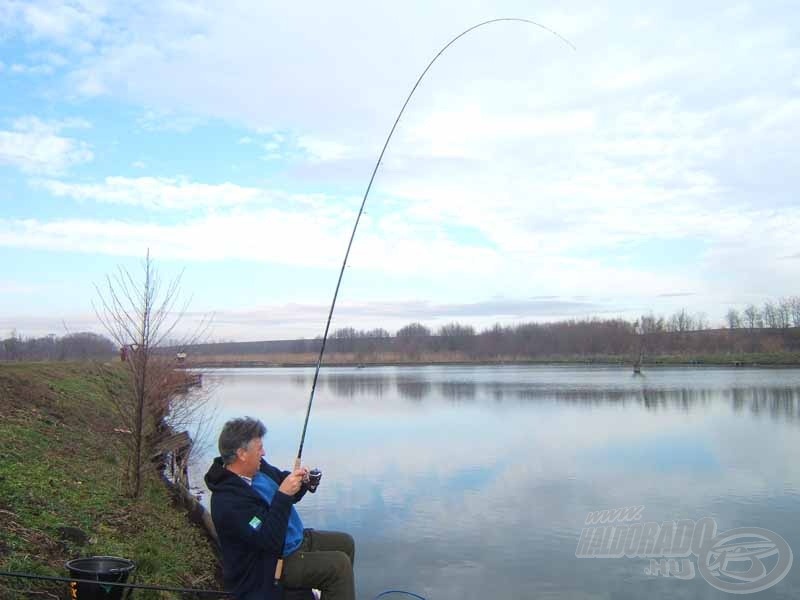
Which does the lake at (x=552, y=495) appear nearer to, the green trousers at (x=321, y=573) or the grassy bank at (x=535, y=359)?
the green trousers at (x=321, y=573)

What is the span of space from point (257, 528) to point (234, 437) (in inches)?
18.2

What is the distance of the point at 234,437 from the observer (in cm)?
361

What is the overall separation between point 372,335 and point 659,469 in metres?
111

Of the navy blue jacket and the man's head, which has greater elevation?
the man's head

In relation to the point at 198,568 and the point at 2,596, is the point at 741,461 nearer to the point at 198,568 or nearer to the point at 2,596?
the point at 198,568

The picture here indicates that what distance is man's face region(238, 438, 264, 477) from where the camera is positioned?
11.9 feet

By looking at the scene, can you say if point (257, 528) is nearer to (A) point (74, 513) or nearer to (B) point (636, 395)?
(A) point (74, 513)

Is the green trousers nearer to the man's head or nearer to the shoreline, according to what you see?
the man's head

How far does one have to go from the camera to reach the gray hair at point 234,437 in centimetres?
361

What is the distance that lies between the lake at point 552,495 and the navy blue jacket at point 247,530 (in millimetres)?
3136

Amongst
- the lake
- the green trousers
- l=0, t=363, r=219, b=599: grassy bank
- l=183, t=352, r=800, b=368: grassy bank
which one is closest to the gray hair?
the green trousers

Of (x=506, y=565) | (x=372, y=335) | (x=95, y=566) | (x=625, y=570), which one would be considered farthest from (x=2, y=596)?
(x=372, y=335)

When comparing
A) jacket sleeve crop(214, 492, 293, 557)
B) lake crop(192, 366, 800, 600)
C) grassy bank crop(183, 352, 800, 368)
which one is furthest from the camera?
grassy bank crop(183, 352, 800, 368)

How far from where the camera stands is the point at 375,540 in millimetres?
8891
